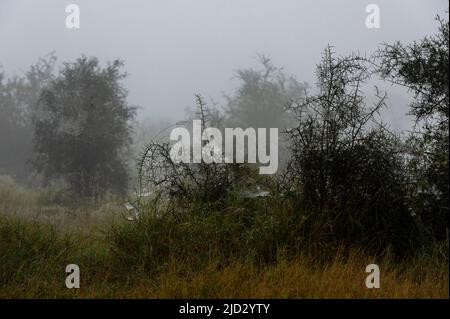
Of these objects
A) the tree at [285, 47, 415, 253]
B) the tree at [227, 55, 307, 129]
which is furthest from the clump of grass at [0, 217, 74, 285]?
the tree at [227, 55, 307, 129]

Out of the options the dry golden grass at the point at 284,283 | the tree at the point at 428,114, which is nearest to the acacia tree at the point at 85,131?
the dry golden grass at the point at 284,283

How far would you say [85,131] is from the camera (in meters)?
15.6

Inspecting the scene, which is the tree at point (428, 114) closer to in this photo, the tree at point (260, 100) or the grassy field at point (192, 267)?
the grassy field at point (192, 267)

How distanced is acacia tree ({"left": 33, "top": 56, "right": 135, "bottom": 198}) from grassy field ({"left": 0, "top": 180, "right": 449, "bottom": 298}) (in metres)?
9.48

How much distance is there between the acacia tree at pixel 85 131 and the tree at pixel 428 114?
11.0 metres

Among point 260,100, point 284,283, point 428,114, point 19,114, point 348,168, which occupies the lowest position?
point 284,283

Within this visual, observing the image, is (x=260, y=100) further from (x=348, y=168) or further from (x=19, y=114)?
(x=348, y=168)

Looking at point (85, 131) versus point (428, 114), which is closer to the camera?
point (428, 114)

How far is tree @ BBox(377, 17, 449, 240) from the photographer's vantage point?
4988 millimetres

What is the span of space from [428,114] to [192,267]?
3232 mm

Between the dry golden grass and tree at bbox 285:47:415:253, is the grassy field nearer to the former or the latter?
the dry golden grass

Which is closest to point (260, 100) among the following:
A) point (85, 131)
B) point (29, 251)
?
point (85, 131)

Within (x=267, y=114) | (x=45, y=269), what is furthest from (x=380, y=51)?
(x=267, y=114)
